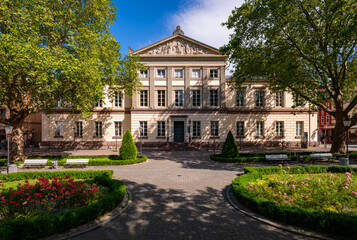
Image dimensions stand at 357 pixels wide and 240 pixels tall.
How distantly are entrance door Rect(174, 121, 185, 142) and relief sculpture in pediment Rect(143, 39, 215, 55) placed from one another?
34.8ft

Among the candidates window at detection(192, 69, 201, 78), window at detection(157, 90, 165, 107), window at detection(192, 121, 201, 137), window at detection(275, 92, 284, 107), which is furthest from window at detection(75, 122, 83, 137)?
window at detection(275, 92, 284, 107)

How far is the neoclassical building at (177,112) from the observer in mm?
23969

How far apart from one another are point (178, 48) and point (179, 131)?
12550 mm

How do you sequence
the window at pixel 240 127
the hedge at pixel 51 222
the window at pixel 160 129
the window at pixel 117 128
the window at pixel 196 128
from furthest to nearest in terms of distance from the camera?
the window at pixel 117 128, the window at pixel 240 127, the window at pixel 160 129, the window at pixel 196 128, the hedge at pixel 51 222

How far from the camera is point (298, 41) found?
13594 millimetres

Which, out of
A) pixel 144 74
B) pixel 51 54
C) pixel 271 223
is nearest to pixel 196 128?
pixel 144 74

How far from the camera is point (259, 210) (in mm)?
6043

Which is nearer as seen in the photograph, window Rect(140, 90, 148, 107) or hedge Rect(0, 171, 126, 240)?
hedge Rect(0, 171, 126, 240)

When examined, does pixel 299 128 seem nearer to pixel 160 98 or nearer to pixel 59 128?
pixel 160 98

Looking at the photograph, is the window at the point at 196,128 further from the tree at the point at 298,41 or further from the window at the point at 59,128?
the window at the point at 59,128

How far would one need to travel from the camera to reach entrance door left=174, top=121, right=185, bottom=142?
2441cm

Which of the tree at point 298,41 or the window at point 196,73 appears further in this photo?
the window at point 196,73

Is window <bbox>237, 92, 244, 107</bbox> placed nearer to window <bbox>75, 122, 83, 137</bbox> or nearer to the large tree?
the large tree

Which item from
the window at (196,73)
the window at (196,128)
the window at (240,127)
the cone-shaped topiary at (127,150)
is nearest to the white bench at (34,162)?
the cone-shaped topiary at (127,150)
